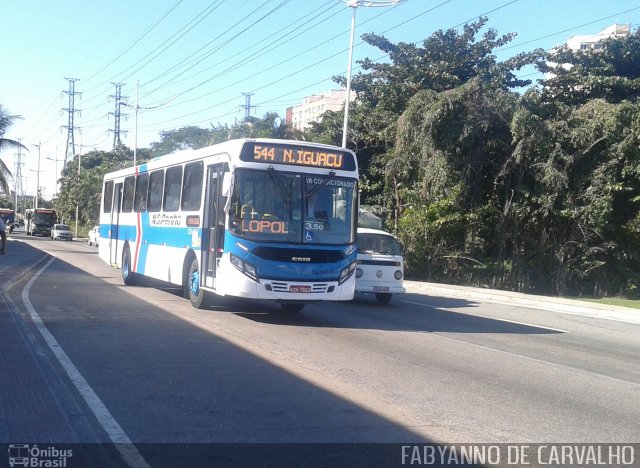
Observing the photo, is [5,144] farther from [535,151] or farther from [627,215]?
[627,215]

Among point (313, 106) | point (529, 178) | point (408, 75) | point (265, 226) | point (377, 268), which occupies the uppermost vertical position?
point (313, 106)

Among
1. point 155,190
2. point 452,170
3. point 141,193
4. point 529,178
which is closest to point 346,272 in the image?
point 155,190

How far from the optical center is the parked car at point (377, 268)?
18.5m

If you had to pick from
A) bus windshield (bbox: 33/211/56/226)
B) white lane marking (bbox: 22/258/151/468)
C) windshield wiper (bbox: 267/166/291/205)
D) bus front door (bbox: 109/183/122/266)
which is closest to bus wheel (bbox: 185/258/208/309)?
windshield wiper (bbox: 267/166/291/205)

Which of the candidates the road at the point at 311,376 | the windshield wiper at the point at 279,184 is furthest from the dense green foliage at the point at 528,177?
the windshield wiper at the point at 279,184

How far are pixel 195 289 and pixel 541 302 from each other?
38.4 feet

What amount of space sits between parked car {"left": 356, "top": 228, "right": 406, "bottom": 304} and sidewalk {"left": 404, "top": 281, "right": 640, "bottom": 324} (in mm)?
5266

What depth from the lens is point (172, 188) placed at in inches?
669

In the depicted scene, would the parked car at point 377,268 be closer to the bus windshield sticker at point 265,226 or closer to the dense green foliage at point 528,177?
the bus windshield sticker at point 265,226

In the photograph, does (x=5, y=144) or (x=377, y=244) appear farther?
(x=5, y=144)

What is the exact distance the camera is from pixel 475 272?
30.3m

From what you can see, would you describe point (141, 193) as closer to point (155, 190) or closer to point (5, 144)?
point (155, 190)

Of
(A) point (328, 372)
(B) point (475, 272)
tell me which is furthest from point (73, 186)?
(A) point (328, 372)

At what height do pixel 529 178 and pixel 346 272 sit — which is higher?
pixel 529 178
